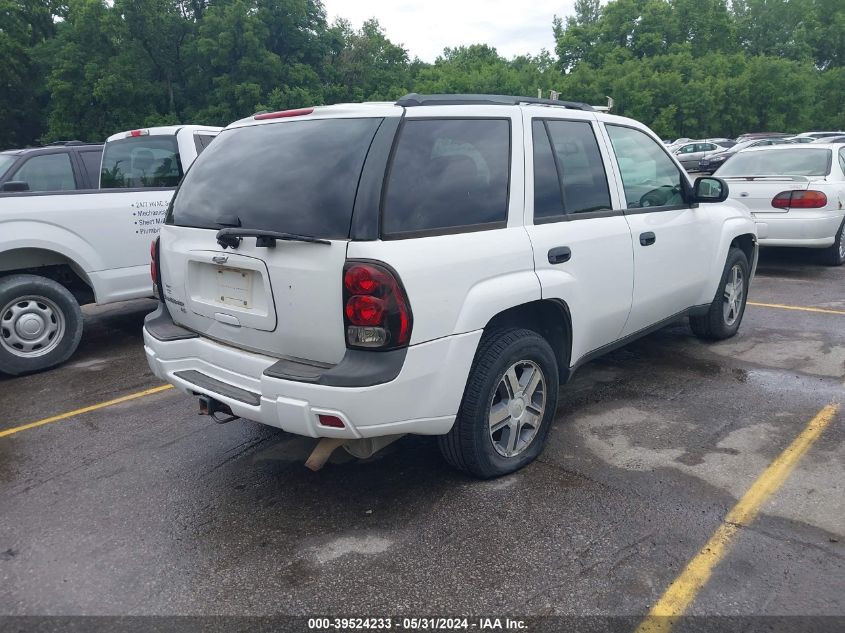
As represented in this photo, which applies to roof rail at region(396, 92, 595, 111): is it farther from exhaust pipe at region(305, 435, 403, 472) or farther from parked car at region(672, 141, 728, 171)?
parked car at region(672, 141, 728, 171)

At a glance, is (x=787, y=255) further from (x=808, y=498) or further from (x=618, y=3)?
(x=618, y=3)

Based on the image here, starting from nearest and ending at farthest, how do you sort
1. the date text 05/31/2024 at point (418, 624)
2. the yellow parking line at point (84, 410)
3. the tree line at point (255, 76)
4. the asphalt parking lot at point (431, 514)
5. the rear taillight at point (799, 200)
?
1. the date text 05/31/2024 at point (418, 624)
2. the asphalt parking lot at point (431, 514)
3. the yellow parking line at point (84, 410)
4. the rear taillight at point (799, 200)
5. the tree line at point (255, 76)

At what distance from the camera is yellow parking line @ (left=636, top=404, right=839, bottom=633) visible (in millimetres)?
2512

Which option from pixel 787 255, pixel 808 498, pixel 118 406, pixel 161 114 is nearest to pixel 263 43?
pixel 161 114

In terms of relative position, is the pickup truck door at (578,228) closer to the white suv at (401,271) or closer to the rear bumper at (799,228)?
the white suv at (401,271)

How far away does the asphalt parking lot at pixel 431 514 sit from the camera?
8.74 feet

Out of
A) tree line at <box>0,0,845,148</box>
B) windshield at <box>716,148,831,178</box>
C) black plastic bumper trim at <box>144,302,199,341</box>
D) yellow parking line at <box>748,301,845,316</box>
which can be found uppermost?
tree line at <box>0,0,845,148</box>

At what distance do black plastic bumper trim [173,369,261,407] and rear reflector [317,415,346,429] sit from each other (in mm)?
346

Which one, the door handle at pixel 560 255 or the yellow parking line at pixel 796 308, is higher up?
the door handle at pixel 560 255

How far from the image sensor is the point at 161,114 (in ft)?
127

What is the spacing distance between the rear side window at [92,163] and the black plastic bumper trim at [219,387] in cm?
384

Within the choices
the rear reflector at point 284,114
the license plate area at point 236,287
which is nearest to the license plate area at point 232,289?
the license plate area at point 236,287

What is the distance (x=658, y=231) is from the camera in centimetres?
449

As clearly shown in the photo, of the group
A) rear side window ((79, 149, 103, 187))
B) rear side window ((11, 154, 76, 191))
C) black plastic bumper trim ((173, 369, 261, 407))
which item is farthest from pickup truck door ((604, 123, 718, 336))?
rear side window ((11, 154, 76, 191))
